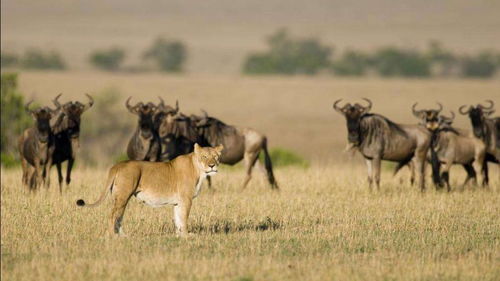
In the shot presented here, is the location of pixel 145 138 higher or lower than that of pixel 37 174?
higher

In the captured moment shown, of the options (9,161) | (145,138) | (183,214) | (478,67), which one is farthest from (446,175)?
(478,67)

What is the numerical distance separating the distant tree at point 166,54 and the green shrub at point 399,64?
70.9 feet

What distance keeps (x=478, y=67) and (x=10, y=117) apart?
75.5 m

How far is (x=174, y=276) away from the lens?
375 inches

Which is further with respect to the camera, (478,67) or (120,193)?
(478,67)

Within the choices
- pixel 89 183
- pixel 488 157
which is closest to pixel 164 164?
pixel 89 183

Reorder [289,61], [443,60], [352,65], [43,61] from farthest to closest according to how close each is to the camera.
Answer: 1. [443,60]
2. [352,65]
3. [289,61]
4. [43,61]

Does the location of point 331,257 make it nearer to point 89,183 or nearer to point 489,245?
point 489,245

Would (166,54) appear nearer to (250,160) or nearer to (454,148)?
(250,160)

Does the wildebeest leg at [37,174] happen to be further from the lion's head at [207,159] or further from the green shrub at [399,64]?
the green shrub at [399,64]

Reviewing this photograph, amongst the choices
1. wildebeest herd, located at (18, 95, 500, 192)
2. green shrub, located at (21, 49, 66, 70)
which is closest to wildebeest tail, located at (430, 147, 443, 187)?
wildebeest herd, located at (18, 95, 500, 192)

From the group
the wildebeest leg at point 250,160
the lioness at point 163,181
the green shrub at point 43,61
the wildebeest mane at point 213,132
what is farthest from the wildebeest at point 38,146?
the green shrub at point 43,61

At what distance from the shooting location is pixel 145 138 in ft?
57.8

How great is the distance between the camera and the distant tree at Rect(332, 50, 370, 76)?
9312 cm
